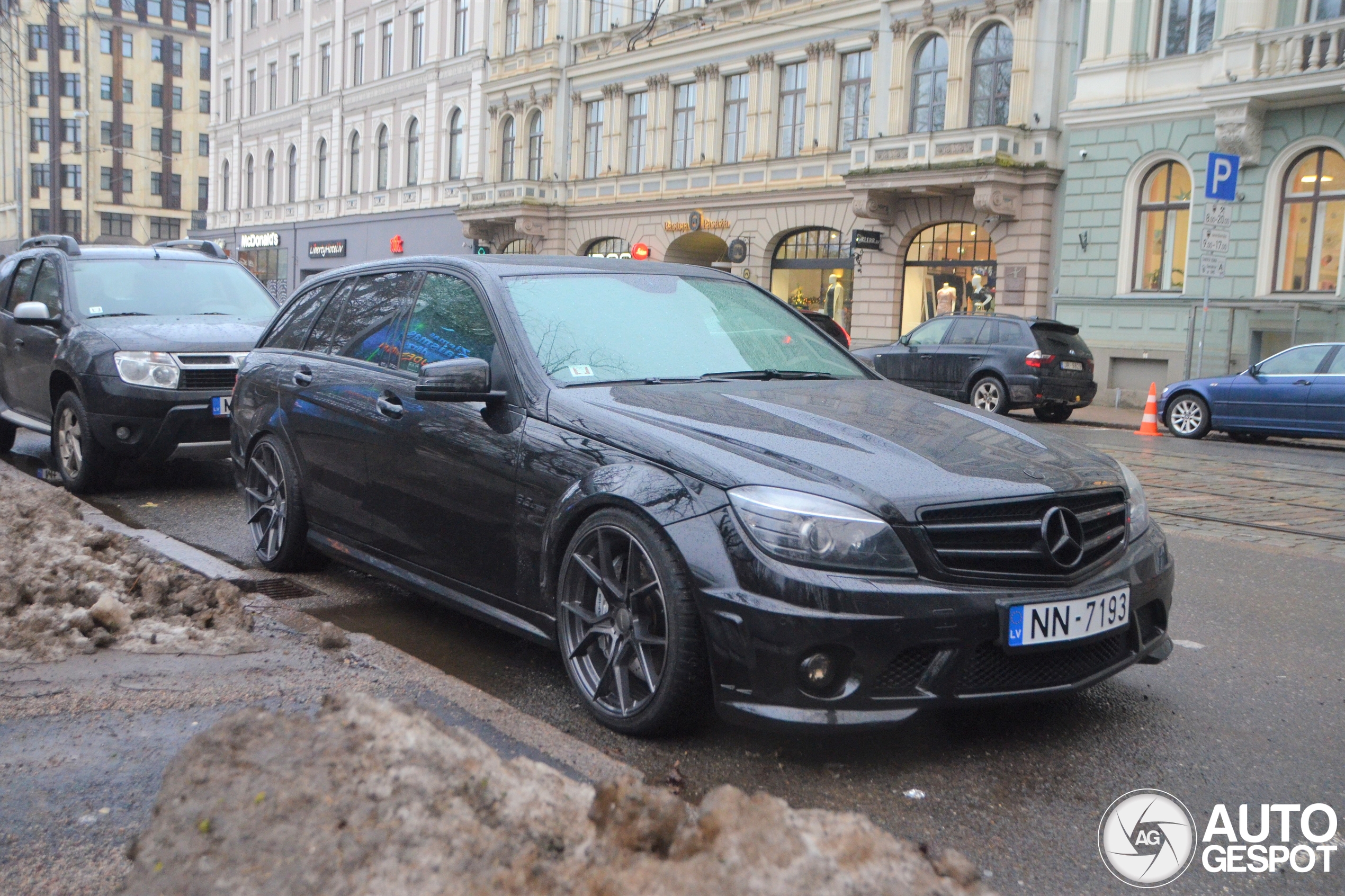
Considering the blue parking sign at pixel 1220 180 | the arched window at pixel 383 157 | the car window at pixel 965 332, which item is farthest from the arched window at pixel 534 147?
the blue parking sign at pixel 1220 180

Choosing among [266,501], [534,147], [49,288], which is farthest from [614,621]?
[534,147]

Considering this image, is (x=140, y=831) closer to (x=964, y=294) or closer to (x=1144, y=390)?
(x=1144, y=390)

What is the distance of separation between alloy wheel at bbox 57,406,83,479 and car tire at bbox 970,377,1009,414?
44.4ft

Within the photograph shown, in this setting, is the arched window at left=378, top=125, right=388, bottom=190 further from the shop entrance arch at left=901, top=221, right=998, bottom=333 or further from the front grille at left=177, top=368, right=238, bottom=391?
the front grille at left=177, top=368, right=238, bottom=391

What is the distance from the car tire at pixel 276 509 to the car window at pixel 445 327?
109cm

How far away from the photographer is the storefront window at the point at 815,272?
2958 centimetres

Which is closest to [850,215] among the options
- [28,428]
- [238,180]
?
[28,428]

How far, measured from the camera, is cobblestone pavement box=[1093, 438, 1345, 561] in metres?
7.97

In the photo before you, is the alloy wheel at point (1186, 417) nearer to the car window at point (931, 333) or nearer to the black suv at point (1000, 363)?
the black suv at point (1000, 363)

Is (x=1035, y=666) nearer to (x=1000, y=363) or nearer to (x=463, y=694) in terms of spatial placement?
(x=463, y=694)

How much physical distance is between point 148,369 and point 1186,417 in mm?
13283

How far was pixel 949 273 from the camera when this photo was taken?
27391mm

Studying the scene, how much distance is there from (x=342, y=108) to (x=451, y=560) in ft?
153

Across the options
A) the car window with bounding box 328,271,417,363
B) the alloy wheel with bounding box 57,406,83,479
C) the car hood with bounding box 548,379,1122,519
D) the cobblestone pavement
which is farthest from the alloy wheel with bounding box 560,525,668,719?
the alloy wheel with bounding box 57,406,83,479
